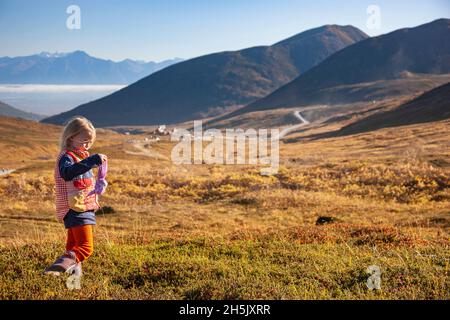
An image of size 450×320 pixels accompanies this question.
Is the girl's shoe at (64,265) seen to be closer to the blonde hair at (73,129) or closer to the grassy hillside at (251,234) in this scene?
the grassy hillside at (251,234)

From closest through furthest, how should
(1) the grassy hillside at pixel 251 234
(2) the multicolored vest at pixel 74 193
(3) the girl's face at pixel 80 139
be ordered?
(1) the grassy hillside at pixel 251 234 < (2) the multicolored vest at pixel 74 193 < (3) the girl's face at pixel 80 139

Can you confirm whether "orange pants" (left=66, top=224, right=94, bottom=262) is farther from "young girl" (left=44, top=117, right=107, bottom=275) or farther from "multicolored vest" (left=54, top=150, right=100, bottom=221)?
"multicolored vest" (left=54, top=150, right=100, bottom=221)

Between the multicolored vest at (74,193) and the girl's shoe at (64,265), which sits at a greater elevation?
the multicolored vest at (74,193)

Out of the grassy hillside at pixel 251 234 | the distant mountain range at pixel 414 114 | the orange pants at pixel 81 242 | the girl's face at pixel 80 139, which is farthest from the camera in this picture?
the distant mountain range at pixel 414 114

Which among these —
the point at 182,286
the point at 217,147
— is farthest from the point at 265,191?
the point at 217,147

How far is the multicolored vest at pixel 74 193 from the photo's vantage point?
799cm

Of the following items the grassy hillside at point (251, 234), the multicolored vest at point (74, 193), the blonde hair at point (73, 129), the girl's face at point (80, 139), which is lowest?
the grassy hillside at point (251, 234)

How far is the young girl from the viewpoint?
8.00 m

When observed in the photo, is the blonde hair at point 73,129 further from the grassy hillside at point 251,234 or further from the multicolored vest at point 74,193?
the grassy hillside at point 251,234

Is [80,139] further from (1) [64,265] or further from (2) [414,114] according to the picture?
(2) [414,114]

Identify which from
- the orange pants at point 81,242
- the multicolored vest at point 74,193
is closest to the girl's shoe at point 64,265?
the orange pants at point 81,242

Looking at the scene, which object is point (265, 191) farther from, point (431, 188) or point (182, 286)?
point (182, 286)

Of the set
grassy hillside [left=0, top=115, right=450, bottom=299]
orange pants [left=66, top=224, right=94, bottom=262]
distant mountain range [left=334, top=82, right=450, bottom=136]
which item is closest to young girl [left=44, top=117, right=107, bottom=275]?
orange pants [left=66, top=224, right=94, bottom=262]

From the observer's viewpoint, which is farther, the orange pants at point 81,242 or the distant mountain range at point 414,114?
the distant mountain range at point 414,114
